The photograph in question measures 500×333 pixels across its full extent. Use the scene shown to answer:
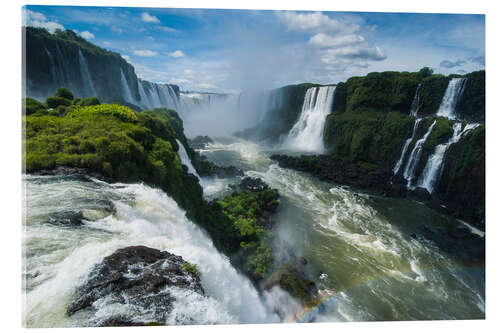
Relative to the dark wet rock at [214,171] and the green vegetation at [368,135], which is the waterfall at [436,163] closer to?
the green vegetation at [368,135]

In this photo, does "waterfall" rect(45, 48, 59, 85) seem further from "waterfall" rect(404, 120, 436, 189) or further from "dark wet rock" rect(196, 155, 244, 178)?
"waterfall" rect(404, 120, 436, 189)

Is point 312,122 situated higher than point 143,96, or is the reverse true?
point 143,96

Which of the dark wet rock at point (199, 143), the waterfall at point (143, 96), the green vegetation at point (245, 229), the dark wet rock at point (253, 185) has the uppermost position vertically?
the waterfall at point (143, 96)

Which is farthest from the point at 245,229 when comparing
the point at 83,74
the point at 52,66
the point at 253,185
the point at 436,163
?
the point at 83,74

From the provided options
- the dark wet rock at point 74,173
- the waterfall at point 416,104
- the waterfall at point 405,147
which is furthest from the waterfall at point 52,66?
the waterfall at point 416,104

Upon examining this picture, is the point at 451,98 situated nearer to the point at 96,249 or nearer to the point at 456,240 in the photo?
the point at 456,240

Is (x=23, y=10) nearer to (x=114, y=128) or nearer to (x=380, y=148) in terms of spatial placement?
(x=114, y=128)
